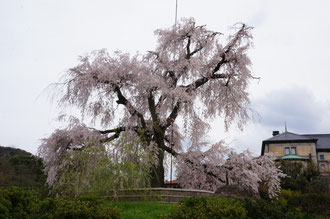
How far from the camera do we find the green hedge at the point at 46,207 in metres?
6.75

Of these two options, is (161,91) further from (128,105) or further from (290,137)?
(290,137)

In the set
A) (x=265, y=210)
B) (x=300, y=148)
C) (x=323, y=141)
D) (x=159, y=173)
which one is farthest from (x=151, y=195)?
(x=323, y=141)

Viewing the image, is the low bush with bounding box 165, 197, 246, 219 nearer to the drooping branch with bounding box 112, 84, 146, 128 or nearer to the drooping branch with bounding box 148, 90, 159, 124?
the drooping branch with bounding box 112, 84, 146, 128

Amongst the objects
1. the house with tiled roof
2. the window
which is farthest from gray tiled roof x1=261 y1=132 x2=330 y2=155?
the window

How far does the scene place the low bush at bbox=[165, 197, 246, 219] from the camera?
751 cm

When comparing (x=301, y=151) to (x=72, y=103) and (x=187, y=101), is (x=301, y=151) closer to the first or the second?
(x=187, y=101)

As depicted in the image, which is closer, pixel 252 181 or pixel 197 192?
pixel 197 192

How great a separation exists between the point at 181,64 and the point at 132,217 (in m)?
8.01

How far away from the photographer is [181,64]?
578 inches

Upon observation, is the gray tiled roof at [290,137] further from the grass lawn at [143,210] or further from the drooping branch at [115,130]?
the grass lawn at [143,210]

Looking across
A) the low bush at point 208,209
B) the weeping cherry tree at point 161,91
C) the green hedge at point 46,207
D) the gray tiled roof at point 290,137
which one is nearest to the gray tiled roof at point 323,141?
the gray tiled roof at point 290,137

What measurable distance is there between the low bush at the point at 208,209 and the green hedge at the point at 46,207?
1.48 meters

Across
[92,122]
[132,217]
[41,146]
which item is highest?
[92,122]

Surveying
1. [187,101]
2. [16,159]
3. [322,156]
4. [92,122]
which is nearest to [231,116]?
[187,101]
